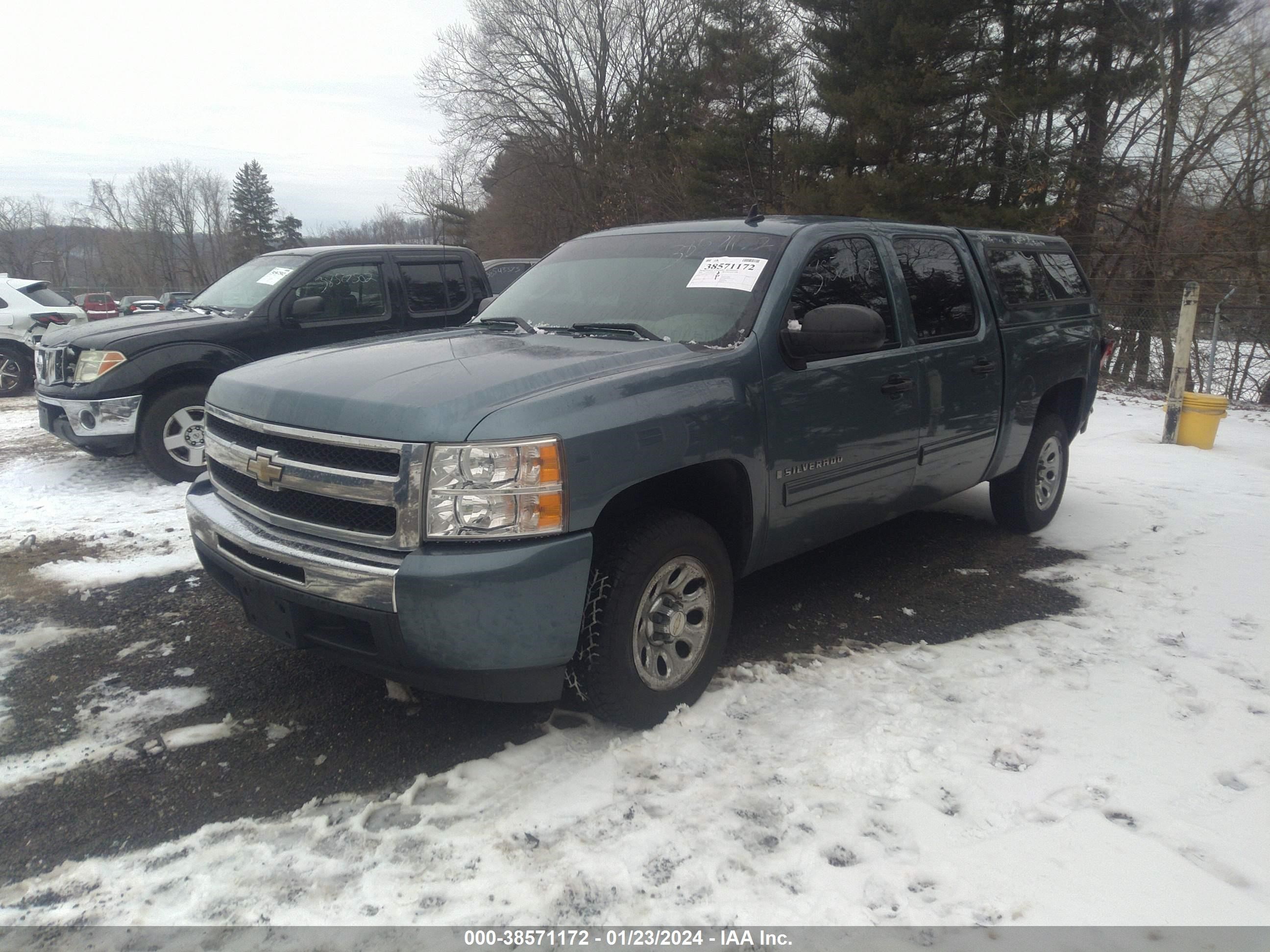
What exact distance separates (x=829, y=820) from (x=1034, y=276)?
13.7ft

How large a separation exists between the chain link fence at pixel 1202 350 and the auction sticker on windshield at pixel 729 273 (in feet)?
31.4

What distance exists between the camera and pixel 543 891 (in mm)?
2322

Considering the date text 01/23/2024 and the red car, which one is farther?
the red car

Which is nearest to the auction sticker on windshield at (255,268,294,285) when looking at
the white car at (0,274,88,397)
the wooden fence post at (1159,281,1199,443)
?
the white car at (0,274,88,397)

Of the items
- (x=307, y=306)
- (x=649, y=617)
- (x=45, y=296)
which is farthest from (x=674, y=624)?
(x=45, y=296)

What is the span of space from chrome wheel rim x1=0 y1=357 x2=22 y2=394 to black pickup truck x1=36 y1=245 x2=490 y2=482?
22.7ft

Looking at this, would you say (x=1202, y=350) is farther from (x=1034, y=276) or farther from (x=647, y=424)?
Result: (x=647, y=424)

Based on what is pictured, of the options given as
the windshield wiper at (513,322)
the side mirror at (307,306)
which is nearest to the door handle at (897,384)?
the windshield wiper at (513,322)

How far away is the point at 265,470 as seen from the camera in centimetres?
293

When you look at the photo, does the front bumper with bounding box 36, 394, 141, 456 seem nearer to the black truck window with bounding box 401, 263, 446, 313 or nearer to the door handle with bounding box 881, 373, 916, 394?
Result: the black truck window with bounding box 401, 263, 446, 313

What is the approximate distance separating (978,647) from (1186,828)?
1.35 m

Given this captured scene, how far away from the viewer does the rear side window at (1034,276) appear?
5.12 meters

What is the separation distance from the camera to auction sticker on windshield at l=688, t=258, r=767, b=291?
3621 millimetres

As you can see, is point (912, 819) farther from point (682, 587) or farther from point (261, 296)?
point (261, 296)
